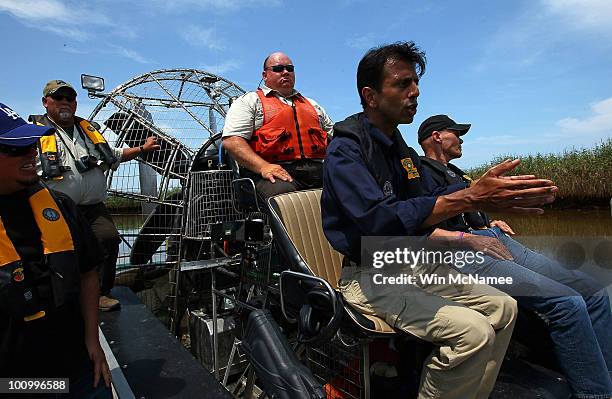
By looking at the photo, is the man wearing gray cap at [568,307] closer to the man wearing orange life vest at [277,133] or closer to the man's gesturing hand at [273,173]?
the man's gesturing hand at [273,173]

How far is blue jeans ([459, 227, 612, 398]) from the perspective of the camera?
6.22ft

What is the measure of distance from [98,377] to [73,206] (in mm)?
704

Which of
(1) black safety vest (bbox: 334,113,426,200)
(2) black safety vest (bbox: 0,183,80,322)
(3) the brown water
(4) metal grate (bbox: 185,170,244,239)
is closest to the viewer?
(2) black safety vest (bbox: 0,183,80,322)

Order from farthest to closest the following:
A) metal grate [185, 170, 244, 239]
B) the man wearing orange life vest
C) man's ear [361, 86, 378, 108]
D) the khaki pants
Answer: metal grate [185, 170, 244, 239]
the man wearing orange life vest
man's ear [361, 86, 378, 108]
the khaki pants

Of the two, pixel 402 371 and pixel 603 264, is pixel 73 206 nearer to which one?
pixel 402 371

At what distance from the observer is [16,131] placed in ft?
4.55

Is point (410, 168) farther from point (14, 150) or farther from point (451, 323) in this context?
point (14, 150)

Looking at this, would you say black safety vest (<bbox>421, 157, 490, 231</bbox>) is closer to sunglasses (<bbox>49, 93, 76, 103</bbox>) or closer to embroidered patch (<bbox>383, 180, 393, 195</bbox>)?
embroidered patch (<bbox>383, 180, 393, 195</bbox>)

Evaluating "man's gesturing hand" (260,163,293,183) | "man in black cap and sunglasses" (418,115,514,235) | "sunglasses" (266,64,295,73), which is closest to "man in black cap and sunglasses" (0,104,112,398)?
"man's gesturing hand" (260,163,293,183)

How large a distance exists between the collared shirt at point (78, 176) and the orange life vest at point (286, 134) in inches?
50.1

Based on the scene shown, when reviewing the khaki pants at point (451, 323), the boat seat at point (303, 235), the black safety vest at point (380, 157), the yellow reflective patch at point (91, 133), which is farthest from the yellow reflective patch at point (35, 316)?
the yellow reflective patch at point (91, 133)

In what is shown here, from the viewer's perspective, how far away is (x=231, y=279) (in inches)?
142

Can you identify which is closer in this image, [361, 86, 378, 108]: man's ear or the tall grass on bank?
[361, 86, 378, 108]: man's ear

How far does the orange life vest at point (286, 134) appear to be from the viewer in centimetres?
317
